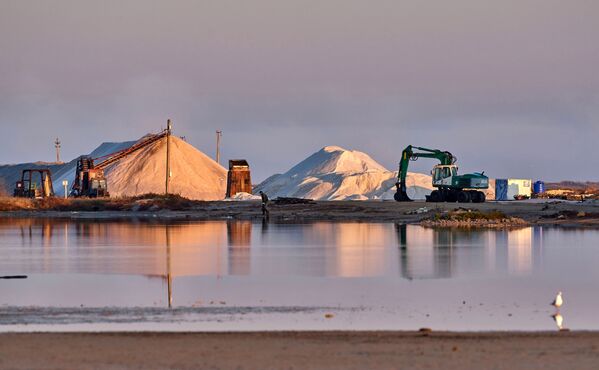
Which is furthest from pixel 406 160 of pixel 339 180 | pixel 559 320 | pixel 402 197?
pixel 559 320

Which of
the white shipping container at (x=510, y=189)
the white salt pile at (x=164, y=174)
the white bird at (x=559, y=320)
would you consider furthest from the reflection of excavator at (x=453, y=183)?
the white bird at (x=559, y=320)

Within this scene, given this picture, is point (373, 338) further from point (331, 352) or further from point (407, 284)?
point (407, 284)

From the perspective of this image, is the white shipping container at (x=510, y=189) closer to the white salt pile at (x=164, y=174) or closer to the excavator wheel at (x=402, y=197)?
the excavator wheel at (x=402, y=197)

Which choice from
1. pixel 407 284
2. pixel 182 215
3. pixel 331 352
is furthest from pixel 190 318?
pixel 182 215

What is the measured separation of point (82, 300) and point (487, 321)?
7.09 meters

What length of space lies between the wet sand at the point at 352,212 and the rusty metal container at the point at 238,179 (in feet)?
60.5

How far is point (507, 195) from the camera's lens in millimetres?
81875

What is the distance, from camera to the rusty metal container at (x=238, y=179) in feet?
307

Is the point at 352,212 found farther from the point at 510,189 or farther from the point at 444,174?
the point at 510,189

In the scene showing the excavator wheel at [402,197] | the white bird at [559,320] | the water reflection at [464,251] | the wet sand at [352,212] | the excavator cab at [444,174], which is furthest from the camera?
the excavator wheel at [402,197]

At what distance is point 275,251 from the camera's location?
32156 millimetres

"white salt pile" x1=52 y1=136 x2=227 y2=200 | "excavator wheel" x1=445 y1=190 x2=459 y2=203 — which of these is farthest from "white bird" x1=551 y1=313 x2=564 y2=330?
"white salt pile" x1=52 y1=136 x2=227 y2=200

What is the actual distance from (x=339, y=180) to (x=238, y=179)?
1367 cm

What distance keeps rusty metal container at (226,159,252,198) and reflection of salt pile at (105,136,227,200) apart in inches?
479
